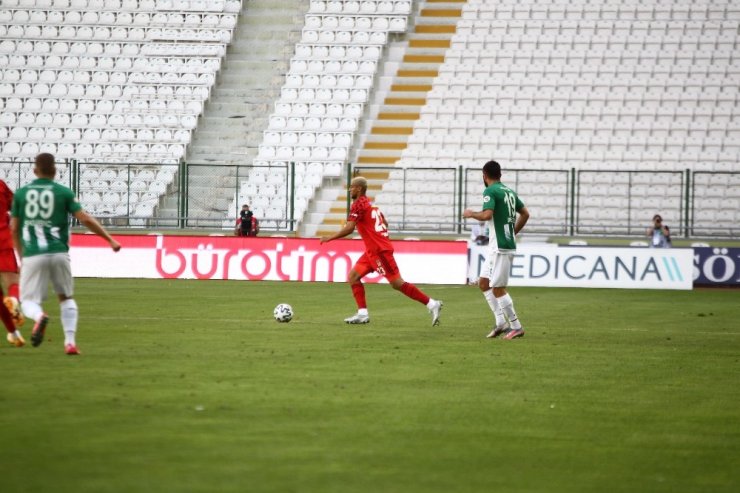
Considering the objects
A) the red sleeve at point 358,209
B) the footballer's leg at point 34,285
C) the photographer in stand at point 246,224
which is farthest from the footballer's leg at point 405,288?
the photographer in stand at point 246,224

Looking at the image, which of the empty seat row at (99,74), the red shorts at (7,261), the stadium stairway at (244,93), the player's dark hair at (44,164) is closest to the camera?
the player's dark hair at (44,164)

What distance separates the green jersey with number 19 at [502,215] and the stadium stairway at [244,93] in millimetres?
20704

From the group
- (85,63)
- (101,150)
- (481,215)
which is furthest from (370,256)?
(85,63)

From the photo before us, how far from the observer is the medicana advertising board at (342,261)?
29328 mm

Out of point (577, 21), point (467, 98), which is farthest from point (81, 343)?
point (577, 21)

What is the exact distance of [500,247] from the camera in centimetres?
1631

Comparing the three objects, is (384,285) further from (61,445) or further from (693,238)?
(61,445)

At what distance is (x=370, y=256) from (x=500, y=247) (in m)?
2.34

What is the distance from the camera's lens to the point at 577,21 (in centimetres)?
4138

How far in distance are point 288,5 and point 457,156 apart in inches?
442

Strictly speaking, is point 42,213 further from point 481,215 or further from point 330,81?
point 330,81

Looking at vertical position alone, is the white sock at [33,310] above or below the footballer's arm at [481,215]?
below

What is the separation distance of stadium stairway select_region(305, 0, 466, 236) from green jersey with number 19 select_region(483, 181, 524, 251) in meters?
19.7

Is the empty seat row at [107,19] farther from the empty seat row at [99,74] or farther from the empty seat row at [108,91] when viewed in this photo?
the empty seat row at [108,91]
